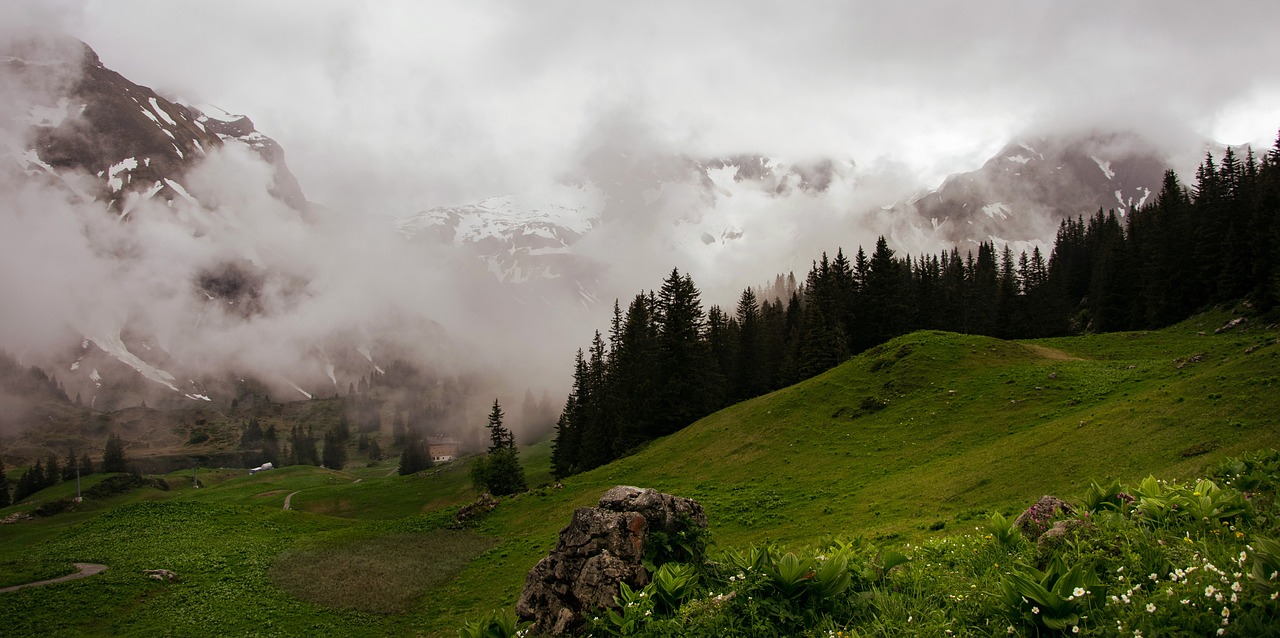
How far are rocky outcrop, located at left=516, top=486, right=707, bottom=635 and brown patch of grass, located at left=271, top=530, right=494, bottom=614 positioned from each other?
64.9ft

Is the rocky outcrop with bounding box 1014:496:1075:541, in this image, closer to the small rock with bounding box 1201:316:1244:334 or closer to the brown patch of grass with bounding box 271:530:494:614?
the brown patch of grass with bounding box 271:530:494:614

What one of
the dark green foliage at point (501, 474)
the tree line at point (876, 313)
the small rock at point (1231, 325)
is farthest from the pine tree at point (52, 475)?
the small rock at point (1231, 325)

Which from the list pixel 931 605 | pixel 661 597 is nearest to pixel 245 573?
pixel 661 597

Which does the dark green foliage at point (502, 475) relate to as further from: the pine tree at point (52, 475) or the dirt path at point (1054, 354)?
the pine tree at point (52, 475)

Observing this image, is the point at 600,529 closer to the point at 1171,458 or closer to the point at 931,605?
the point at 931,605

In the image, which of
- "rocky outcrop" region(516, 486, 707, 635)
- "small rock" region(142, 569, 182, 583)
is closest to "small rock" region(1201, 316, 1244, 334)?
"rocky outcrop" region(516, 486, 707, 635)

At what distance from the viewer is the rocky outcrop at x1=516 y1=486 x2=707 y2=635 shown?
35.8 ft

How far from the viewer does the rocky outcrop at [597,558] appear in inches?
429

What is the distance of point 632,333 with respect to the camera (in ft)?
267

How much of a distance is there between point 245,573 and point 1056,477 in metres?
42.0

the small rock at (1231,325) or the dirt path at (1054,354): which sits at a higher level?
the small rock at (1231,325)

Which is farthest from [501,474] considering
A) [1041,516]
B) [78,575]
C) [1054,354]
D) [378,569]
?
[1041,516]

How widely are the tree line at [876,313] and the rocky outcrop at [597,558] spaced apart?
2311 inches

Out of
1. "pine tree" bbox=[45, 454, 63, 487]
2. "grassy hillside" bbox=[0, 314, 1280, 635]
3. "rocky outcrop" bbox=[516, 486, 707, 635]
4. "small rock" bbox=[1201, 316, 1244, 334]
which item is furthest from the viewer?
"pine tree" bbox=[45, 454, 63, 487]
